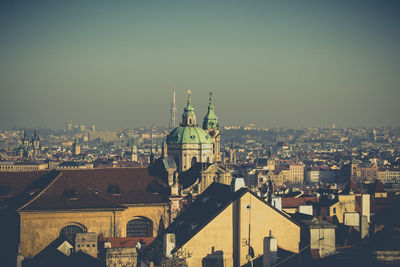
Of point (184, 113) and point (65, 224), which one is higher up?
point (184, 113)

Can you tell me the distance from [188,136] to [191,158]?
9.81 feet

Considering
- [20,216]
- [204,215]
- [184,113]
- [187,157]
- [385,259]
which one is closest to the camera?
[385,259]

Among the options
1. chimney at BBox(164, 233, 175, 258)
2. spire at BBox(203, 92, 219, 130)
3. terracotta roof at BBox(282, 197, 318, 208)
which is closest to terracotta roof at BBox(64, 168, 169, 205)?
terracotta roof at BBox(282, 197, 318, 208)

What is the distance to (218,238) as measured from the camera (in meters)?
32.7

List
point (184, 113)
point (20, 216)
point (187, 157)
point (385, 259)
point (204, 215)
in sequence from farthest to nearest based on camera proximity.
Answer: point (184, 113) → point (187, 157) → point (20, 216) → point (204, 215) → point (385, 259)

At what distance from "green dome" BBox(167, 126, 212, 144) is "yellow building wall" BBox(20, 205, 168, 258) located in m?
51.8

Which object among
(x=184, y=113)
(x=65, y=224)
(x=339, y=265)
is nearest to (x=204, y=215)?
(x=339, y=265)

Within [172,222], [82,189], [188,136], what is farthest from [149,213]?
[188,136]

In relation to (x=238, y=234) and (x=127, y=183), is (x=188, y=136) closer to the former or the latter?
(x=127, y=183)

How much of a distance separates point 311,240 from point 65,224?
73.8 feet

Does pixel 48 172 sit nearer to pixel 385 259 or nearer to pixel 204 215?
pixel 204 215

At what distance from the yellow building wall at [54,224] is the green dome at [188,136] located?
2038 inches

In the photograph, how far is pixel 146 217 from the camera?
5472cm

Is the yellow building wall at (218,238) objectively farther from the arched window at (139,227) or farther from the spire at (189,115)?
the spire at (189,115)
